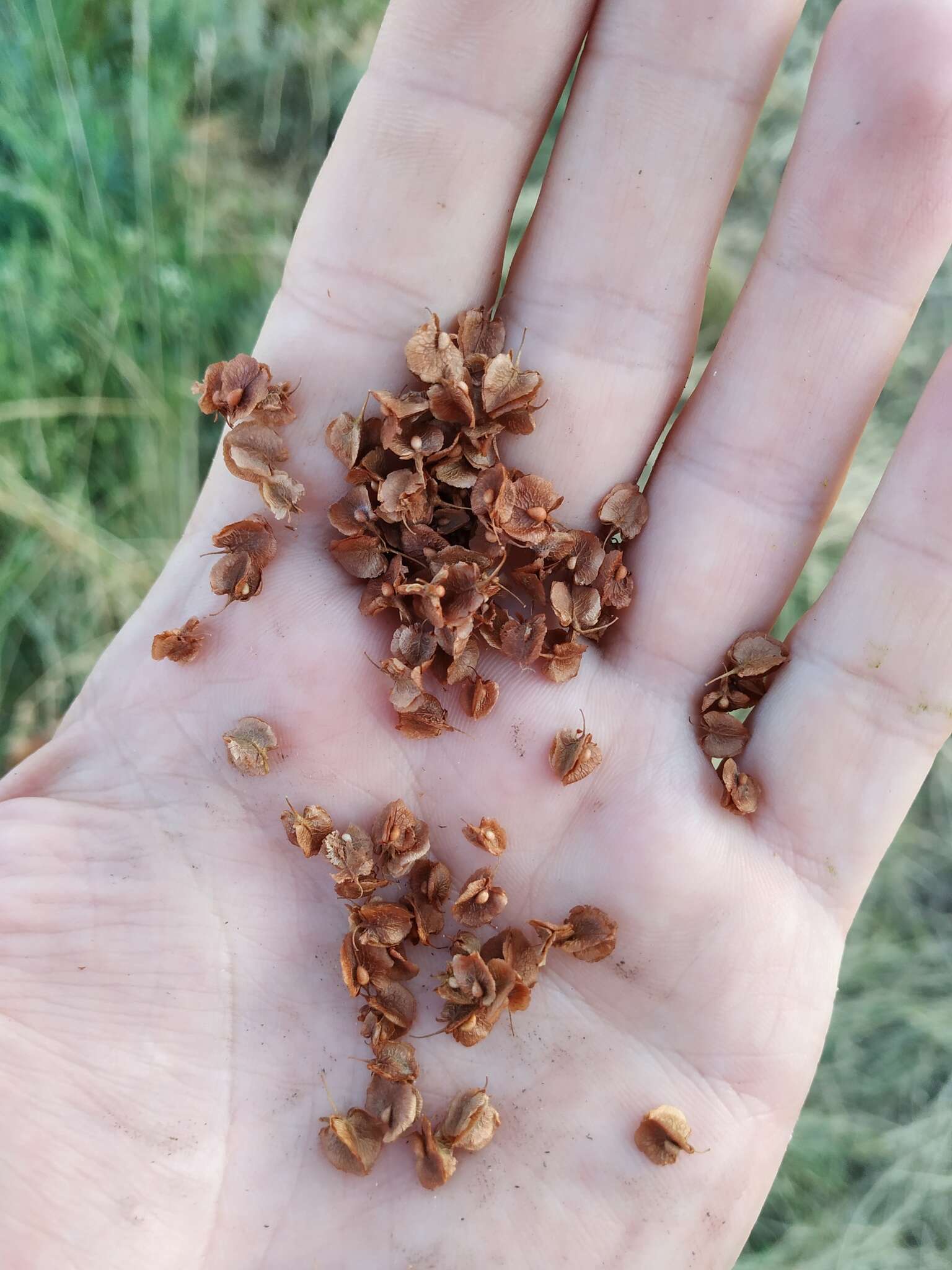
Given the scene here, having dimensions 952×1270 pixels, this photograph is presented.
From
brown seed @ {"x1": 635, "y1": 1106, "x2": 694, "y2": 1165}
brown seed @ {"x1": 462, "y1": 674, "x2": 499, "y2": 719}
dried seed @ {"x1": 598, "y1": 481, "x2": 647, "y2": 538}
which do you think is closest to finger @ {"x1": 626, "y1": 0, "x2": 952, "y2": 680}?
dried seed @ {"x1": 598, "y1": 481, "x2": 647, "y2": 538}

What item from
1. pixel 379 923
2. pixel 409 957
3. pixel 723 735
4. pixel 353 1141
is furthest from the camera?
pixel 723 735

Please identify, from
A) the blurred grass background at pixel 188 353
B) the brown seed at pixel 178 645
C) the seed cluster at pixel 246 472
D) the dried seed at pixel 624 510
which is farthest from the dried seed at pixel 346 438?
the blurred grass background at pixel 188 353

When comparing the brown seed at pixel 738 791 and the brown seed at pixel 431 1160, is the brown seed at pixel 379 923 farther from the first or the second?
the brown seed at pixel 738 791

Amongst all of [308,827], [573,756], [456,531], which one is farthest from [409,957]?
[456,531]

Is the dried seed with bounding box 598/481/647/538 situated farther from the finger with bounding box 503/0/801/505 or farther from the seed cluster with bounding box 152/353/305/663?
the seed cluster with bounding box 152/353/305/663

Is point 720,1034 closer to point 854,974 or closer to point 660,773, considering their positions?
point 660,773

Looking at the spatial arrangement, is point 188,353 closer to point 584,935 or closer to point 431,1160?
point 584,935

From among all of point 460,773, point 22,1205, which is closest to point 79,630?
point 460,773
